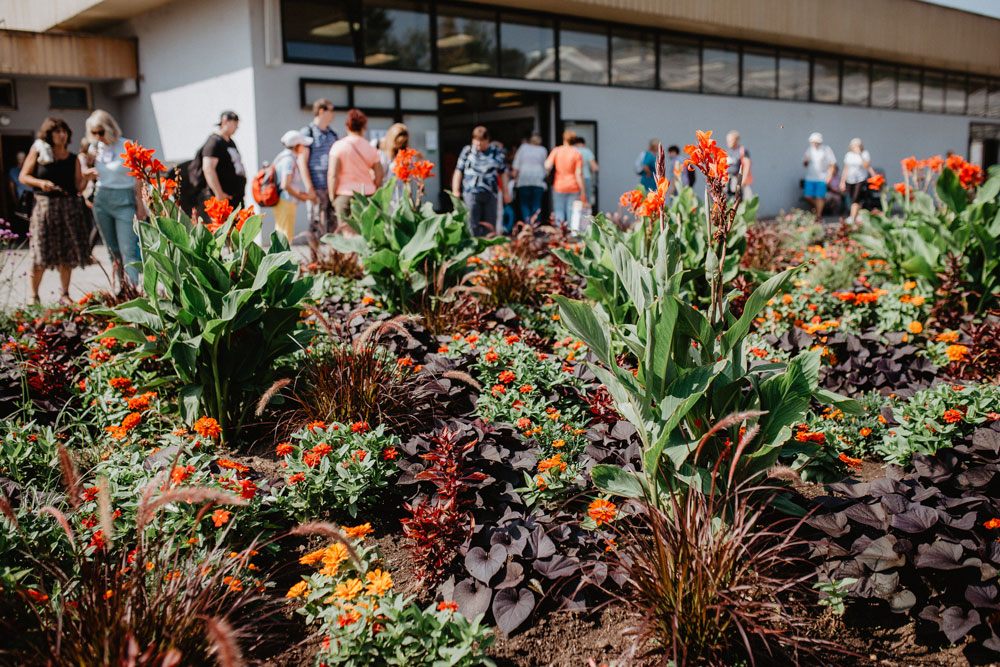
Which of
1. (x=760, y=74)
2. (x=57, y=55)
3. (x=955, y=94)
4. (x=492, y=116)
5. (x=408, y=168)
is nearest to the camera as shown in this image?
(x=408, y=168)

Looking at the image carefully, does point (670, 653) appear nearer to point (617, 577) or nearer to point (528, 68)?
point (617, 577)

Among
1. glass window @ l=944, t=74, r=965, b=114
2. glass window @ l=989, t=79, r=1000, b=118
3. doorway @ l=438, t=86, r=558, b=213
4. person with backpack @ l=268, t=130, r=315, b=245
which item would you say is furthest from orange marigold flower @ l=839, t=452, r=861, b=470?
glass window @ l=989, t=79, r=1000, b=118

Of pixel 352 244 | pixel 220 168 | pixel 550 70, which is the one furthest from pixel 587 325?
pixel 550 70

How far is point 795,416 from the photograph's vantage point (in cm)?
238

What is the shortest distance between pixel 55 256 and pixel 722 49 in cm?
1632

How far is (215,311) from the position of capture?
3.27 m

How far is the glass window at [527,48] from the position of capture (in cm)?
1483

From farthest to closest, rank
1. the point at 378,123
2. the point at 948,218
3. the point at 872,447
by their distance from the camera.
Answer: the point at 378,123 → the point at 948,218 → the point at 872,447

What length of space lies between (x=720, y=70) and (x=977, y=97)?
1305 cm

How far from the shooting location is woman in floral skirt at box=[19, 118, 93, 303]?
667cm

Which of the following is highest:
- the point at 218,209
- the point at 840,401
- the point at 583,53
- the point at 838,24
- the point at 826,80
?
the point at 838,24

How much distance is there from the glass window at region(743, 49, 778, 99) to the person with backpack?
14.2 m

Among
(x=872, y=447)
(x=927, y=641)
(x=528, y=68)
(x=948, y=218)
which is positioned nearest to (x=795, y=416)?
(x=927, y=641)

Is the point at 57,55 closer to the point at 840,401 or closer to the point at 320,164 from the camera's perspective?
the point at 320,164
